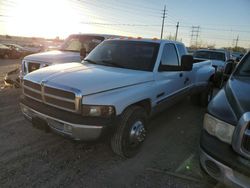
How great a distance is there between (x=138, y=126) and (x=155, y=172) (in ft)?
2.32

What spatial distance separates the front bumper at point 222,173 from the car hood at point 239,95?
0.50m

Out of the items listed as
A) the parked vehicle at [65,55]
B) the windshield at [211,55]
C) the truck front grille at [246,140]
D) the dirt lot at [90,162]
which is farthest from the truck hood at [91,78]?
the windshield at [211,55]

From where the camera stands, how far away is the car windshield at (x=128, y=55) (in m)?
3.71

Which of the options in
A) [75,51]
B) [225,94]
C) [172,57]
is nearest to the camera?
[225,94]

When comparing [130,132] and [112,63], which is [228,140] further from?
[112,63]

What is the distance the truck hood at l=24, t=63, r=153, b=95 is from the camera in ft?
8.92

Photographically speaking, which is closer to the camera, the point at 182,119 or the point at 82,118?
the point at 82,118

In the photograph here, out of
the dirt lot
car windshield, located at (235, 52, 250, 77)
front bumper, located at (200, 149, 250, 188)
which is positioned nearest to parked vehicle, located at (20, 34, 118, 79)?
the dirt lot

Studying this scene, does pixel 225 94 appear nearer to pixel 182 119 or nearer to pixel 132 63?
pixel 132 63

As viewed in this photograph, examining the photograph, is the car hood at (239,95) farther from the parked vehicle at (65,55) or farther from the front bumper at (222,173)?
the parked vehicle at (65,55)

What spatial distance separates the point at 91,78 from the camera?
2.92 m

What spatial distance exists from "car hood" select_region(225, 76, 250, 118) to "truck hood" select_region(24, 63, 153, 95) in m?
1.27

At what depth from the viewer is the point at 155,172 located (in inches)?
118

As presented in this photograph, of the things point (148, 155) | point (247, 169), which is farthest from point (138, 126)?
point (247, 169)
